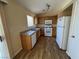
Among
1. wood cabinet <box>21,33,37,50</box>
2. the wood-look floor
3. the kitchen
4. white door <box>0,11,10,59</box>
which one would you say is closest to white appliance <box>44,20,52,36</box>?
the kitchen

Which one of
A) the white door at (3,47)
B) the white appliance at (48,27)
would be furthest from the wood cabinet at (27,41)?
the white appliance at (48,27)

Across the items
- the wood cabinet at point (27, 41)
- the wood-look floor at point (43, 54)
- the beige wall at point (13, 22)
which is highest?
the beige wall at point (13, 22)

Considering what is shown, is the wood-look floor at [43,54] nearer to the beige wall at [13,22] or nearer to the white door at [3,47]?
the beige wall at [13,22]

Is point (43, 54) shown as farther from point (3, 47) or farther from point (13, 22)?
point (13, 22)

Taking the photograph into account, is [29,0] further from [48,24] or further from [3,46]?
[48,24]

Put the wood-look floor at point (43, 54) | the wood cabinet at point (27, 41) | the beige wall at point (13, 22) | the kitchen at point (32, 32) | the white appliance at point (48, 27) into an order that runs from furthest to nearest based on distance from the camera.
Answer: the white appliance at point (48, 27), the wood cabinet at point (27, 41), the wood-look floor at point (43, 54), the beige wall at point (13, 22), the kitchen at point (32, 32)

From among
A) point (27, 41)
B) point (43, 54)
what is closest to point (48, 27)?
point (27, 41)

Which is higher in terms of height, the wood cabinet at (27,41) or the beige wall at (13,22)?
the beige wall at (13,22)

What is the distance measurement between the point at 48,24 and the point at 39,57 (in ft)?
12.5

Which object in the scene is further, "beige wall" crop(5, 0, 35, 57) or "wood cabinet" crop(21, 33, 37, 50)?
"wood cabinet" crop(21, 33, 37, 50)

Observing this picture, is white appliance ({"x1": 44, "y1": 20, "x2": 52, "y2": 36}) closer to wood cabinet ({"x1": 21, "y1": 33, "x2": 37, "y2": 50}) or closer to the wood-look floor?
the wood-look floor

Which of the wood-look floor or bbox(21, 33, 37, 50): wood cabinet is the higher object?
bbox(21, 33, 37, 50): wood cabinet

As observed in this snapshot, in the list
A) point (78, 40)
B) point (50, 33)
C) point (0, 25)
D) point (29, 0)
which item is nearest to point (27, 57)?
point (0, 25)

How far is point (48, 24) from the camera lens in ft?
18.4
